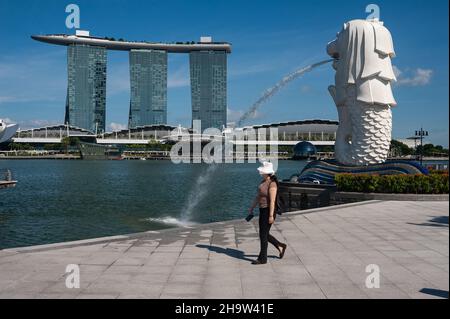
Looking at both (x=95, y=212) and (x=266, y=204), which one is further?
(x=95, y=212)

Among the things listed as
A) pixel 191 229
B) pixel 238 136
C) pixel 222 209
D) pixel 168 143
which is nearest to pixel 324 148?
pixel 238 136

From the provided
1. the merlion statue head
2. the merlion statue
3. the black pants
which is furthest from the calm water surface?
the black pants

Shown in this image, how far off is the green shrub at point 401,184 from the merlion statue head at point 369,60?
439cm

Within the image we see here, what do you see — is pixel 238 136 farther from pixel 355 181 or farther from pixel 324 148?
pixel 355 181

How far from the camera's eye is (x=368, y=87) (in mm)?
22953

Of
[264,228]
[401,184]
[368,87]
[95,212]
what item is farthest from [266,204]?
[95,212]

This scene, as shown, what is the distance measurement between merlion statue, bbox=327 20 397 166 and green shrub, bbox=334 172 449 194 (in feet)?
10.4

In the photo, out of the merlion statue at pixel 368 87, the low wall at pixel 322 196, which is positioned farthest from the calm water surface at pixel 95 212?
the merlion statue at pixel 368 87

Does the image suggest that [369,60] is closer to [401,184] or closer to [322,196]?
[401,184]

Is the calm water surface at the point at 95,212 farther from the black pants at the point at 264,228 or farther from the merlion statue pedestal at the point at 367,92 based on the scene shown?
the black pants at the point at 264,228

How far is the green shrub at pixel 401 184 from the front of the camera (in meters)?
19.5

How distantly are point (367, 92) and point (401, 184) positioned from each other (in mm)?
5246

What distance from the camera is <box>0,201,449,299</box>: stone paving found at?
7.11 meters
